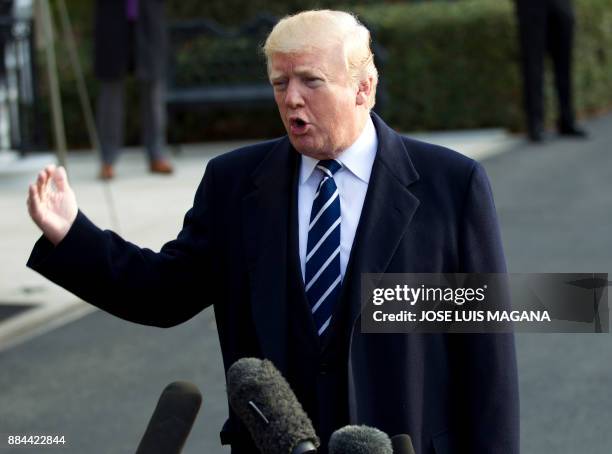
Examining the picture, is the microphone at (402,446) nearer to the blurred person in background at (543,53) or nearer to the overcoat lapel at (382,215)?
the overcoat lapel at (382,215)

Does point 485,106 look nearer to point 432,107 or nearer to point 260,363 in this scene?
point 432,107

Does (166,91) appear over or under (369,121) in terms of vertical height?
under

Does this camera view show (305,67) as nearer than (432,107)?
Yes

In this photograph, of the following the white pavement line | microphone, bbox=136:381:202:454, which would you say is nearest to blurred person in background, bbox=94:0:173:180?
the white pavement line

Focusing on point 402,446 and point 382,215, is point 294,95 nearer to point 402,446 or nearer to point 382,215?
point 382,215

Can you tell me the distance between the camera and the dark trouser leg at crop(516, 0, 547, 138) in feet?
50.7

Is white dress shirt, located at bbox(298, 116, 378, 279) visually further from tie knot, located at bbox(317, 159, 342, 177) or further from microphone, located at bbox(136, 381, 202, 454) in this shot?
microphone, located at bbox(136, 381, 202, 454)

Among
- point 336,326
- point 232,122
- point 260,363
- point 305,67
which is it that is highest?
point 305,67

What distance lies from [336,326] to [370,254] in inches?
6.5

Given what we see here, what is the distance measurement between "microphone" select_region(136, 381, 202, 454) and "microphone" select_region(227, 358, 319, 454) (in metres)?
0.09

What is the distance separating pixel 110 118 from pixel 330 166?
10798 mm

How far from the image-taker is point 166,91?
1733 cm

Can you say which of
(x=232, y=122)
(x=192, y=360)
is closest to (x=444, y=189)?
(x=192, y=360)

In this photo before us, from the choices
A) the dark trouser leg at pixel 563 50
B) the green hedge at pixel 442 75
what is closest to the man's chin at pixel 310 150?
the dark trouser leg at pixel 563 50
